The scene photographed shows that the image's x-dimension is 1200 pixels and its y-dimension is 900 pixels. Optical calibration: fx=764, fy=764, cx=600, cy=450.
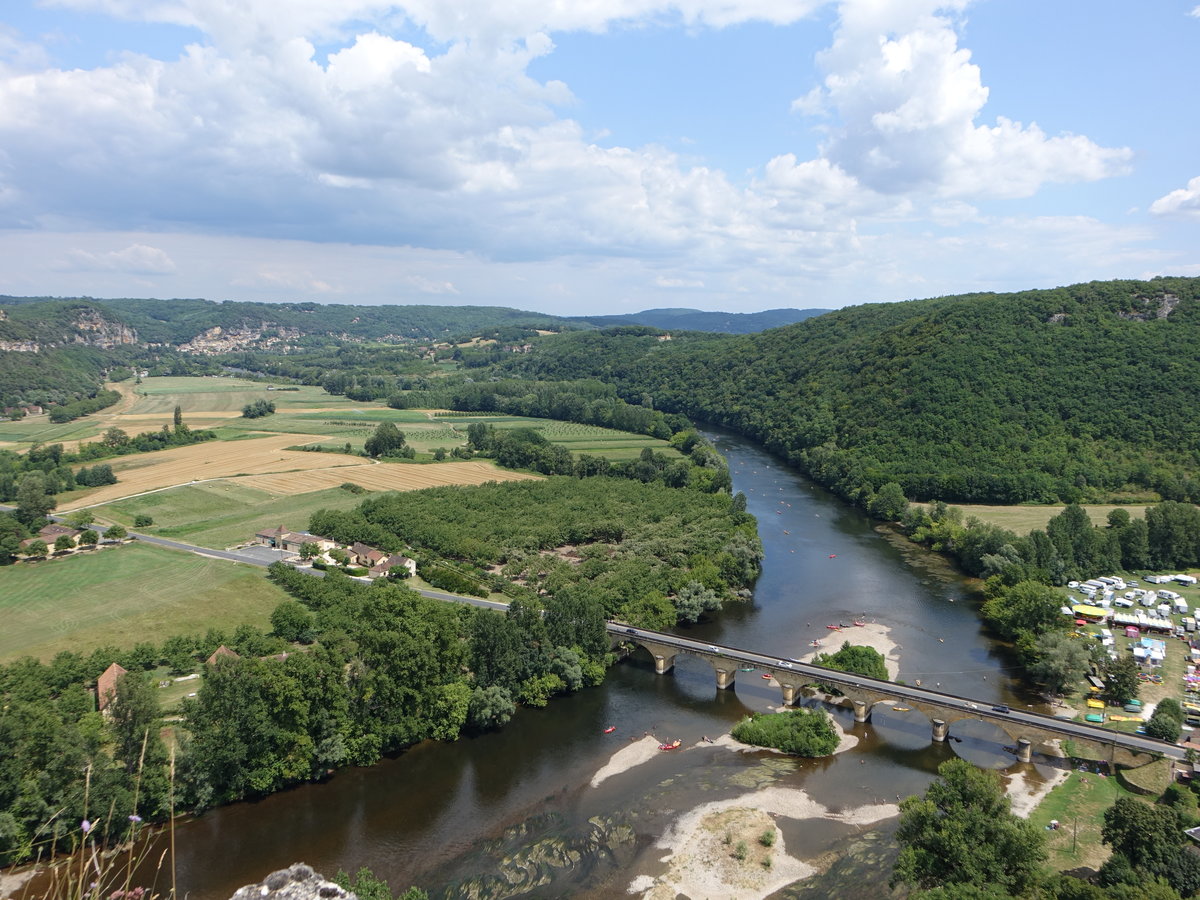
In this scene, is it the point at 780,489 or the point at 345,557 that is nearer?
the point at 345,557

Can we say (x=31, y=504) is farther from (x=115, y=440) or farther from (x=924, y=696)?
(x=924, y=696)

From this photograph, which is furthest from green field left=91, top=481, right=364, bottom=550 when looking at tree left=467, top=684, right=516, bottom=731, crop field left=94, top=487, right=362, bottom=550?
tree left=467, top=684, right=516, bottom=731

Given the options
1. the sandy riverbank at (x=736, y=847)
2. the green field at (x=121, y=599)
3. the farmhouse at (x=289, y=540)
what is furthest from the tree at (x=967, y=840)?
the farmhouse at (x=289, y=540)

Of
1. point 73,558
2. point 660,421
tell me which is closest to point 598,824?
point 73,558

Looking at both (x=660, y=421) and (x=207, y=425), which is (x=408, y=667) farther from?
(x=207, y=425)

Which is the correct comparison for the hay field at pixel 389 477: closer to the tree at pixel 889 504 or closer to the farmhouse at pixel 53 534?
the farmhouse at pixel 53 534
